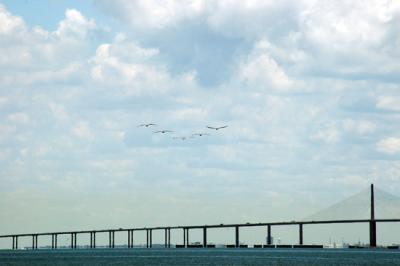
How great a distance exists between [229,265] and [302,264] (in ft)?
40.5

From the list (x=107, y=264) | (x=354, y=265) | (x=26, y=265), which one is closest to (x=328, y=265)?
(x=354, y=265)

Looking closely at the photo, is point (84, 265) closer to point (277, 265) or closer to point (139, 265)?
point (139, 265)

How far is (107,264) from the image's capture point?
150m

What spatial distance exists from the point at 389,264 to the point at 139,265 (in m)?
39.6

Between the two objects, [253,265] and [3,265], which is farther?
[3,265]

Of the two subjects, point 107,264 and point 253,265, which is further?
point 107,264

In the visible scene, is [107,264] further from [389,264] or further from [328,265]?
[389,264]

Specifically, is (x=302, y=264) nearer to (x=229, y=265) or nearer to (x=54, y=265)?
(x=229, y=265)

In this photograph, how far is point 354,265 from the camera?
146m

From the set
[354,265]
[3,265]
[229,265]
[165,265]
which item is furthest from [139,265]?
[354,265]

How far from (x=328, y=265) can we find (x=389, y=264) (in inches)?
385

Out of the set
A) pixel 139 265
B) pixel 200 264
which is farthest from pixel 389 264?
pixel 139 265

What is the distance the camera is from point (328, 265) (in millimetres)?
146250

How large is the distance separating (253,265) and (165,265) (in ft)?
46.4
